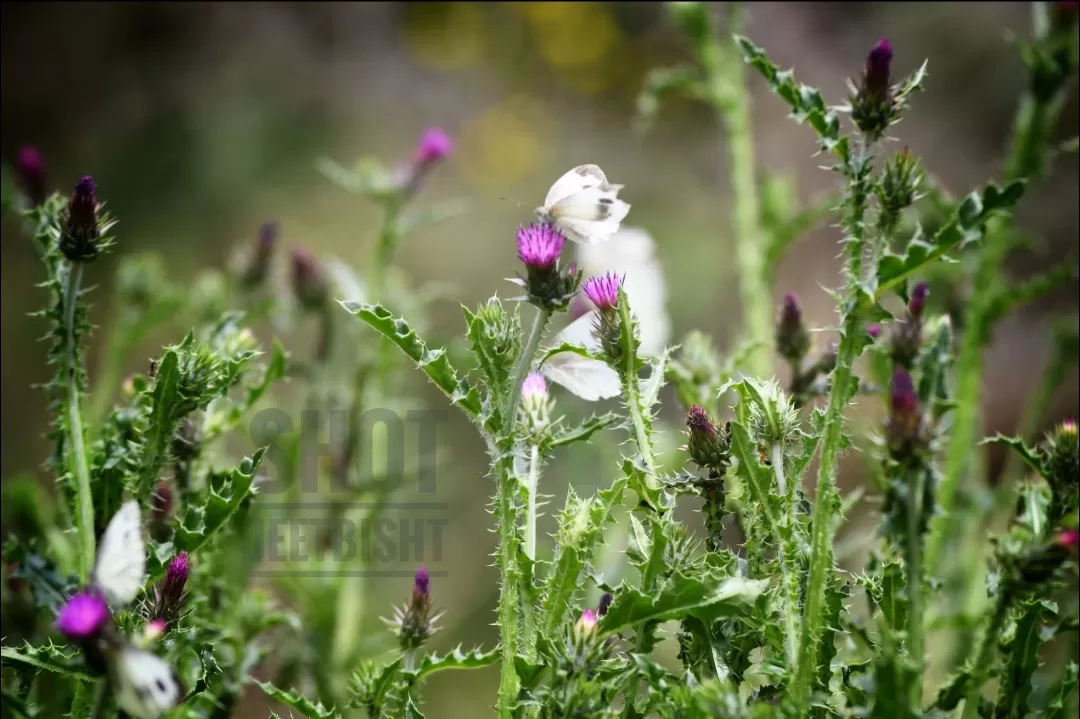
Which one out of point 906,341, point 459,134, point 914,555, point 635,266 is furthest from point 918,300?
point 459,134

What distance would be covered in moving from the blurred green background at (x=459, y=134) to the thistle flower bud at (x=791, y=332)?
89 centimetres

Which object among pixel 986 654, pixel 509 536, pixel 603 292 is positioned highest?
pixel 603 292

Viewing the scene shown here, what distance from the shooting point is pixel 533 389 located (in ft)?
2.80

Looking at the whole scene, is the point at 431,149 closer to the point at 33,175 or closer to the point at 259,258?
the point at 259,258

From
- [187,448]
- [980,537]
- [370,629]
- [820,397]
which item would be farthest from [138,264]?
[980,537]

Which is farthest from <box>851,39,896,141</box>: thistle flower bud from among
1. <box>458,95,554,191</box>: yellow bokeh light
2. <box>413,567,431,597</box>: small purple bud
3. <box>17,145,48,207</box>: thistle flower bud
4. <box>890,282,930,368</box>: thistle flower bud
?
<box>458,95,554,191</box>: yellow bokeh light

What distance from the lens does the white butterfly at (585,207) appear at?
80cm

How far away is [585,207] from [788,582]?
37cm

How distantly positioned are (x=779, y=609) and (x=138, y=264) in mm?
1215

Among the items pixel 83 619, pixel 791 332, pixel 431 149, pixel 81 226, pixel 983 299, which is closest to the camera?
pixel 83 619

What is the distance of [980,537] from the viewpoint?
64.6 inches

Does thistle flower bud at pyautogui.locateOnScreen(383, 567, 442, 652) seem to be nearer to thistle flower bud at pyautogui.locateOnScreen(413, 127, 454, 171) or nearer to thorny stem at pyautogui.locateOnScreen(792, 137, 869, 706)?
thorny stem at pyautogui.locateOnScreen(792, 137, 869, 706)

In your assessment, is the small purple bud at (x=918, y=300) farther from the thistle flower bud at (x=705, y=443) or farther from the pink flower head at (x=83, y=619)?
the pink flower head at (x=83, y=619)

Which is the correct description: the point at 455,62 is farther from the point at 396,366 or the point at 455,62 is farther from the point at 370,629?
the point at 370,629
